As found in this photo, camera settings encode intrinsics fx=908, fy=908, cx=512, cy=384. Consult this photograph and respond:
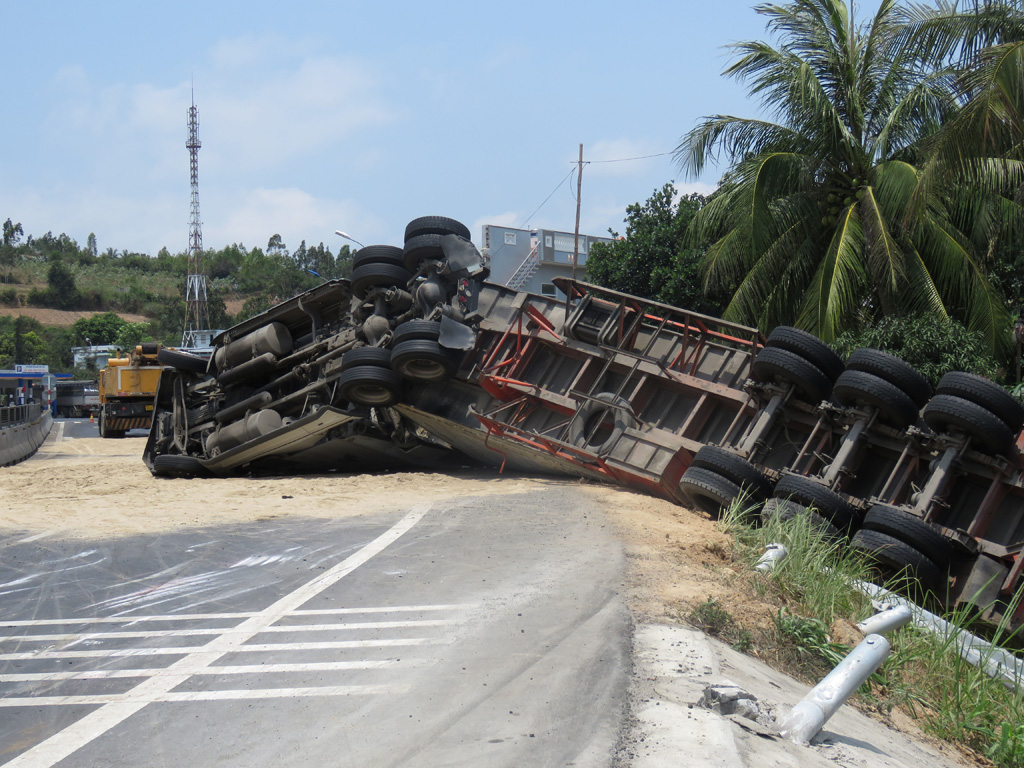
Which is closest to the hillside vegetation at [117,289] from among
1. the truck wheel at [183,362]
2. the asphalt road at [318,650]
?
the truck wheel at [183,362]

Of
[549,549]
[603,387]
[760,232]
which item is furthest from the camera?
[760,232]

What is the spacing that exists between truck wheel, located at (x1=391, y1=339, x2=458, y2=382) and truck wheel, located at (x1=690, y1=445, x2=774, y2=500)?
3957 mm

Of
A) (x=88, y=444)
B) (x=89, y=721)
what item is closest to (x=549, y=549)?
(x=89, y=721)

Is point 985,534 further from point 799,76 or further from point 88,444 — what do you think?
point 88,444

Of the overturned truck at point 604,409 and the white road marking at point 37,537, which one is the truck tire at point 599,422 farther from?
the white road marking at point 37,537

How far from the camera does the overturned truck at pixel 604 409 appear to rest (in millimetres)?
8344

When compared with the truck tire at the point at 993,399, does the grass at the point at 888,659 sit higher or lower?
lower

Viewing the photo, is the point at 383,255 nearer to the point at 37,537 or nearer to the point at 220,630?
the point at 37,537

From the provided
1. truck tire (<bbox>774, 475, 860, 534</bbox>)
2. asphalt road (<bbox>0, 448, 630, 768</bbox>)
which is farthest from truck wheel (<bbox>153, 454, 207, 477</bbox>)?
truck tire (<bbox>774, 475, 860, 534</bbox>)

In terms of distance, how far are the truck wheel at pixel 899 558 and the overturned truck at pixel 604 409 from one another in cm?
2

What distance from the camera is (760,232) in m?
15.6

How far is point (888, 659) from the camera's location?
578cm

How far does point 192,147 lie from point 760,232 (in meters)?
52.7

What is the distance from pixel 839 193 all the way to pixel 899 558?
9.68 meters
